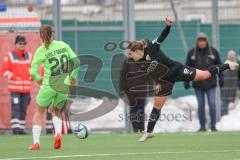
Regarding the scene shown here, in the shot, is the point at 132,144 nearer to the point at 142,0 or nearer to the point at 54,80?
the point at 54,80

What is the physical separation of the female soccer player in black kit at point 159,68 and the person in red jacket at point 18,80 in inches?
202

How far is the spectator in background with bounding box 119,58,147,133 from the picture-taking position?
21016mm

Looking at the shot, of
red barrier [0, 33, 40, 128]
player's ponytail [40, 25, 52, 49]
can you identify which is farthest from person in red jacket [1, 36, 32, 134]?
player's ponytail [40, 25, 52, 49]

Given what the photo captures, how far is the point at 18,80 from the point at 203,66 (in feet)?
14.7

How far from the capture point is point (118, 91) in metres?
21.6

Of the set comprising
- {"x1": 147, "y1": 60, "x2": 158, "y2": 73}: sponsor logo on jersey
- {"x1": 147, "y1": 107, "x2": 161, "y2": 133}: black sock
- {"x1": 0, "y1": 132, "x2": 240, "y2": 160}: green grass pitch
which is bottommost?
{"x1": 0, "y1": 132, "x2": 240, "y2": 160}: green grass pitch

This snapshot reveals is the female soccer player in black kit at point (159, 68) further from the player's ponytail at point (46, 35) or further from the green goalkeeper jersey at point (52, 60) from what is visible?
the player's ponytail at point (46, 35)

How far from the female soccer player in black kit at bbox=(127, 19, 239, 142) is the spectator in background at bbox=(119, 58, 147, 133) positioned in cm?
470

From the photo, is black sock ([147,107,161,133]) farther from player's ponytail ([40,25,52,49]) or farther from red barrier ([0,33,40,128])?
red barrier ([0,33,40,128])

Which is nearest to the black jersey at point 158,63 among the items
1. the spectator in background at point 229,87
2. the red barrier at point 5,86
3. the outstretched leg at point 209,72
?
the outstretched leg at point 209,72

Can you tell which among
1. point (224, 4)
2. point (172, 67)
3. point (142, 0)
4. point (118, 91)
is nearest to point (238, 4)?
point (224, 4)

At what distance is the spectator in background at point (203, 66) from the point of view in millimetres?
20578

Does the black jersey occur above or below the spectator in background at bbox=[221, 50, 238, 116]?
above

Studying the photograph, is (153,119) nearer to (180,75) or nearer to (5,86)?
(180,75)
